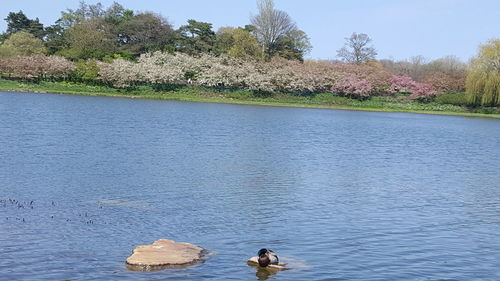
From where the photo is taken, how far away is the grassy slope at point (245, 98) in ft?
280

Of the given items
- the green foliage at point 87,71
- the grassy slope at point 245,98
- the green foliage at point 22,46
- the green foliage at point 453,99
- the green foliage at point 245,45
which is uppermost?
the green foliage at point 245,45

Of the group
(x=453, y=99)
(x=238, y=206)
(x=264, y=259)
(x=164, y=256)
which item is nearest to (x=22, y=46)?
(x=453, y=99)

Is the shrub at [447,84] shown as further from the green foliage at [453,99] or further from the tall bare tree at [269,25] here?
the tall bare tree at [269,25]

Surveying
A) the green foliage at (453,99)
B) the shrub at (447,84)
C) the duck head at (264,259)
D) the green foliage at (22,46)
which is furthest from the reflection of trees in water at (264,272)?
the shrub at (447,84)

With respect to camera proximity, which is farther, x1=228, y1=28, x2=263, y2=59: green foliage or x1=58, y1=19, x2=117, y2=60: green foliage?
x1=228, y1=28, x2=263, y2=59: green foliage

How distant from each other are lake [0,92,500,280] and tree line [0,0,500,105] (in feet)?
172

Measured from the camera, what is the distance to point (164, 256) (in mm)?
12445

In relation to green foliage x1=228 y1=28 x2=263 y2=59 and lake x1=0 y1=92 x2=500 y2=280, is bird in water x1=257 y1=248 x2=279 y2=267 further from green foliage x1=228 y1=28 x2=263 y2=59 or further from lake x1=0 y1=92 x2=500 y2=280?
green foliage x1=228 y1=28 x2=263 y2=59

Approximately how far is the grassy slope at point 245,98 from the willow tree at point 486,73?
3.72 meters

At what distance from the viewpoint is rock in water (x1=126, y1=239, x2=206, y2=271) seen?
12.1m

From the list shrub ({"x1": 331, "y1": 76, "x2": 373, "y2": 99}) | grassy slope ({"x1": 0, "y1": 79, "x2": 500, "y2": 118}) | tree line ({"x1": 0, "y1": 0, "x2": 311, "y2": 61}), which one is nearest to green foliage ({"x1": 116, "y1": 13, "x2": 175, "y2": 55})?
tree line ({"x1": 0, "y1": 0, "x2": 311, "y2": 61})

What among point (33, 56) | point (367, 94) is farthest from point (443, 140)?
point (33, 56)

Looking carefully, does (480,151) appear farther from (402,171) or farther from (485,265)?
(485,265)

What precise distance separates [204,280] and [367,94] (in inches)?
3579
